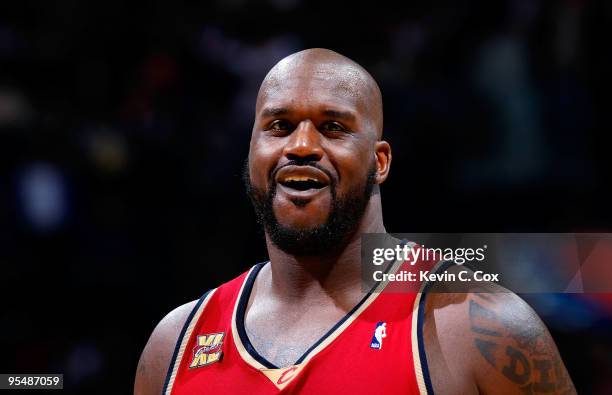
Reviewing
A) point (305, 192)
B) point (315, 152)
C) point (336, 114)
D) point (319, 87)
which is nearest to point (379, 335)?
point (305, 192)

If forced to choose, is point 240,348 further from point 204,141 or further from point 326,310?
point 204,141

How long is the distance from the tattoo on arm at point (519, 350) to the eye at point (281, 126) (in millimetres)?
874

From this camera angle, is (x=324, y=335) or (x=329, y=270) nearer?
(x=324, y=335)

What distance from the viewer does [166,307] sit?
15.7ft

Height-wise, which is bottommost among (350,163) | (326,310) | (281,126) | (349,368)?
(349,368)

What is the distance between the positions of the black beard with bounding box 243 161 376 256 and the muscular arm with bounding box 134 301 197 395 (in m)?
0.53

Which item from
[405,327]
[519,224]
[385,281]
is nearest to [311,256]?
[385,281]

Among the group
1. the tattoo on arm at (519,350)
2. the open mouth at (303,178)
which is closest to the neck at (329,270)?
the open mouth at (303,178)

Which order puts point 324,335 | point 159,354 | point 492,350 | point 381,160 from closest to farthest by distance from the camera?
point 492,350 < point 324,335 < point 381,160 < point 159,354

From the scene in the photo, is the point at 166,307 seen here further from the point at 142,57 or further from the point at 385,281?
the point at 385,281

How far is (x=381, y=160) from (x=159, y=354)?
42.2 inches

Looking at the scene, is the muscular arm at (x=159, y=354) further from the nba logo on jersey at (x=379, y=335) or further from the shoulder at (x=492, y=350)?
the shoulder at (x=492, y=350)

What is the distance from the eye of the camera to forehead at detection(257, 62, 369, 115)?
2.94 metres

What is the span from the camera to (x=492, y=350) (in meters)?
2.55
